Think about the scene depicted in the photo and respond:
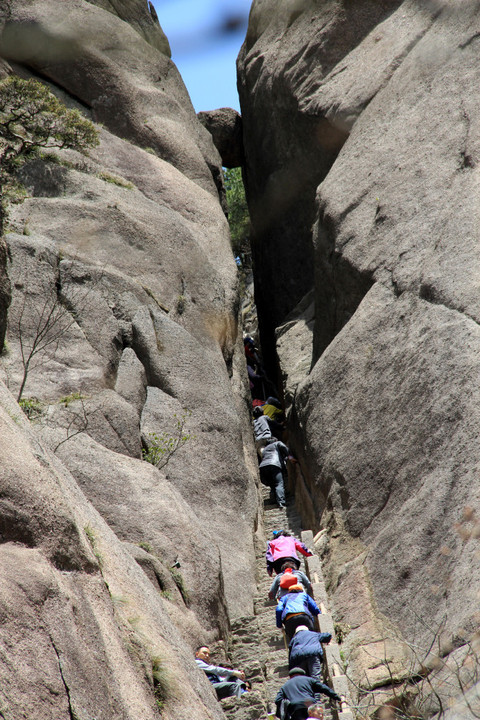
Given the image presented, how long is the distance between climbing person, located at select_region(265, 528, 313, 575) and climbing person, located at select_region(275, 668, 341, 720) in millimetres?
3068

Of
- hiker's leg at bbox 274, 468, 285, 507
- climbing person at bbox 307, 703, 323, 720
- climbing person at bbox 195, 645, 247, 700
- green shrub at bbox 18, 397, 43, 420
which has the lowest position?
climbing person at bbox 307, 703, 323, 720

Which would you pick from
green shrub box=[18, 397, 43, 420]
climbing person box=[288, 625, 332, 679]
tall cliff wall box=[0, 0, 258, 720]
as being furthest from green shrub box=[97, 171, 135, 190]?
climbing person box=[288, 625, 332, 679]

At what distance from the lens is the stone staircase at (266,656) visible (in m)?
7.84

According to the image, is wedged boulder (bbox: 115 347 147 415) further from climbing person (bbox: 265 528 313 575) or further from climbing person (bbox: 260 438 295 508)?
climbing person (bbox: 265 528 313 575)

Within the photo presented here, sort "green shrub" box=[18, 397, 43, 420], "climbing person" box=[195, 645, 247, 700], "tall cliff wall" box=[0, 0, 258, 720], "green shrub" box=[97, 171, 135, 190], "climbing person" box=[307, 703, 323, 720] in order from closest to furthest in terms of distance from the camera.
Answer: "tall cliff wall" box=[0, 0, 258, 720]
"climbing person" box=[307, 703, 323, 720]
"climbing person" box=[195, 645, 247, 700]
"green shrub" box=[18, 397, 43, 420]
"green shrub" box=[97, 171, 135, 190]

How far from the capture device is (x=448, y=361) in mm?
10641

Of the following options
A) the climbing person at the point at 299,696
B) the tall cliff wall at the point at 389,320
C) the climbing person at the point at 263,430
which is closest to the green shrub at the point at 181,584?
the tall cliff wall at the point at 389,320

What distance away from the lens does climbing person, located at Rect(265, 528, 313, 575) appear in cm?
1075

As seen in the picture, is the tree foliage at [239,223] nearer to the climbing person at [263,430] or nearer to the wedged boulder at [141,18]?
the wedged boulder at [141,18]

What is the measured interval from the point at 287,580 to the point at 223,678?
5.36 feet

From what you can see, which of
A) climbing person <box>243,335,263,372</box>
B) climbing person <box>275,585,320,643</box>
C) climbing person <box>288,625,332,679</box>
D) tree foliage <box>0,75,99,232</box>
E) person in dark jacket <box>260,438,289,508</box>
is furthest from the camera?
climbing person <box>243,335,263,372</box>

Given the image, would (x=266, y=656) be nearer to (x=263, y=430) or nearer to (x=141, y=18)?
(x=263, y=430)

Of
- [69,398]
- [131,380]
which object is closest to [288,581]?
[69,398]

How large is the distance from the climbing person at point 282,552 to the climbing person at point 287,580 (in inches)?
4.3
